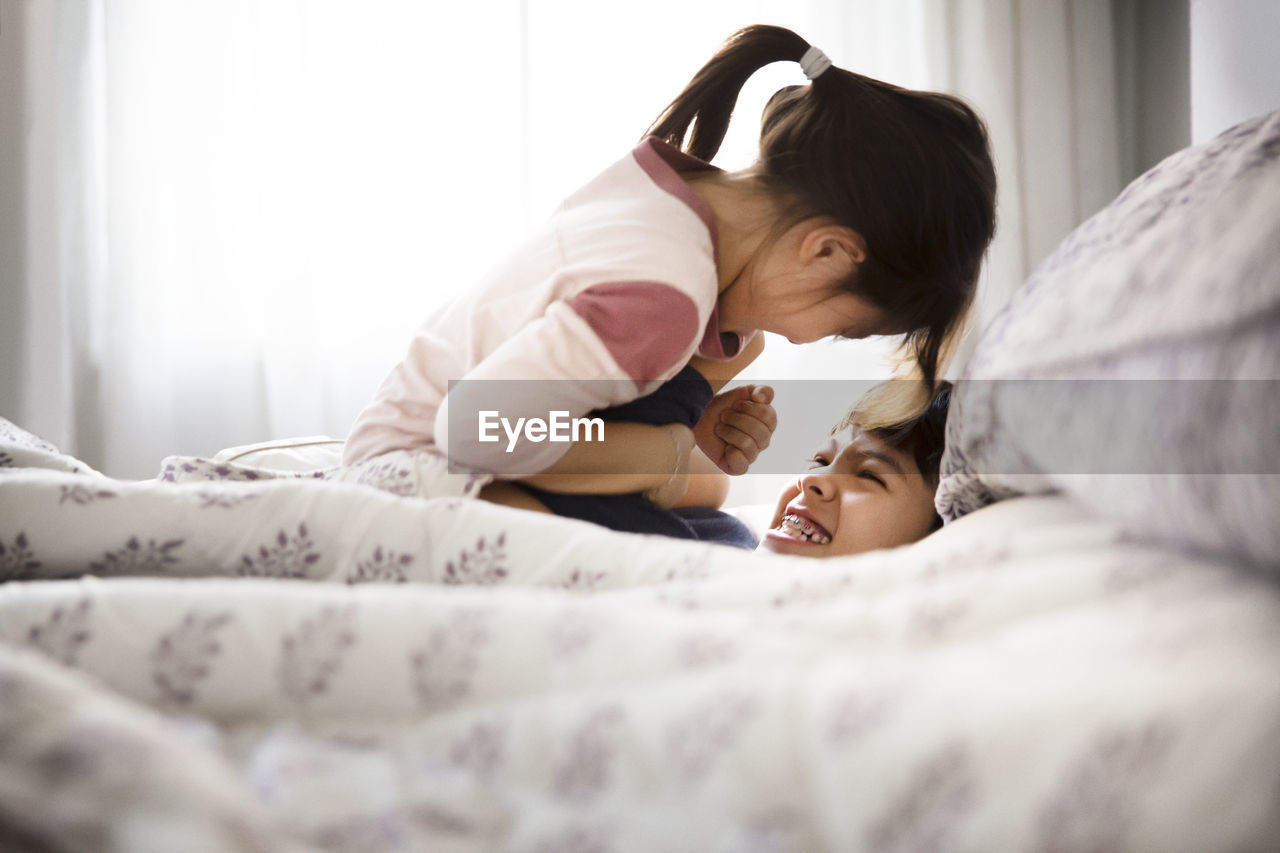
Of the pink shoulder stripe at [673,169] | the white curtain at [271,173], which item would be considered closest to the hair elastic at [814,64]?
the pink shoulder stripe at [673,169]

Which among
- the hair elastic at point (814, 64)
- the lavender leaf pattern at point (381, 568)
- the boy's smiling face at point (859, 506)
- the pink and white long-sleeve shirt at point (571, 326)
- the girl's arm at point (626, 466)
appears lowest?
the boy's smiling face at point (859, 506)

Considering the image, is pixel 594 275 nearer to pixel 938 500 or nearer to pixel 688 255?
pixel 688 255

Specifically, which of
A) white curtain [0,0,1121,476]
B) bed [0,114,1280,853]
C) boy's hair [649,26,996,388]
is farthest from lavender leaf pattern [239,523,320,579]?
white curtain [0,0,1121,476]

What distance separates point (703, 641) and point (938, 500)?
38cm

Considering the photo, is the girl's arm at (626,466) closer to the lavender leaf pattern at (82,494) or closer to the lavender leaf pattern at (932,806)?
the lavender leaf pattern at (82,494)

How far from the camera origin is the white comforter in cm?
28

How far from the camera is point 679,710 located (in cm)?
32

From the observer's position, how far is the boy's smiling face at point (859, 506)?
3.10ft

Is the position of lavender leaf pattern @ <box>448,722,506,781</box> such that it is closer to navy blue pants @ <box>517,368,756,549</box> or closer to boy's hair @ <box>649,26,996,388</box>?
navy blue pants @ <box>517,368,756,549</box>

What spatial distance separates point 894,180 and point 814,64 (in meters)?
0.19

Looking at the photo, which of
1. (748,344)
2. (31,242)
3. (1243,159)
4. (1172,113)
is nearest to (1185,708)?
(1243,159)

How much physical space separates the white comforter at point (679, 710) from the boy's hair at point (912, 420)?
538mm

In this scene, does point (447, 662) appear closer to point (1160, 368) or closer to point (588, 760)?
point (588, 760)

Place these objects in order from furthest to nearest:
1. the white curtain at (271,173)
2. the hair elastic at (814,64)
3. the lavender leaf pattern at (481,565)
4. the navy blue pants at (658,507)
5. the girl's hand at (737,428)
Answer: the white curtain at (271,173) → the girl's hand at (737,428) → the hair elastic at (814,64) → the navy blue pants at (658,507) → the lavender leaf pattern at (481,565)
